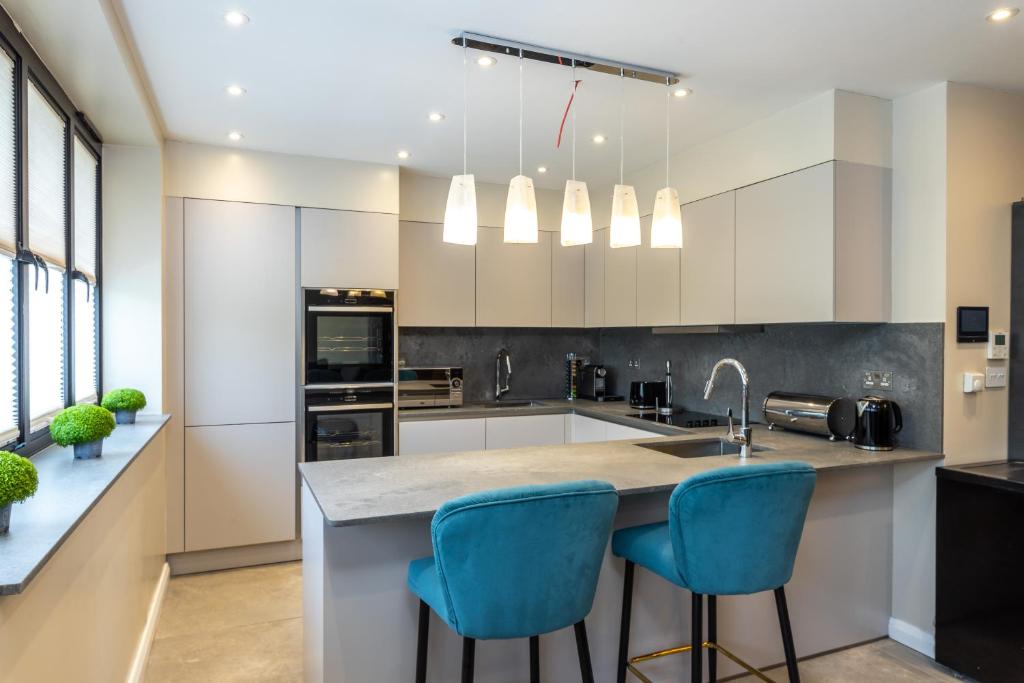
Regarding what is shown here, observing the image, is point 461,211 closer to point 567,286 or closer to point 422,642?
point 422,642

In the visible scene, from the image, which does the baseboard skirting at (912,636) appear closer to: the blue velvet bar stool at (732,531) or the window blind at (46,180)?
the blue velvet bar stool at (732,531)

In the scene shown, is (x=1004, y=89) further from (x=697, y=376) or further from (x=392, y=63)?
(x=392, y=63)

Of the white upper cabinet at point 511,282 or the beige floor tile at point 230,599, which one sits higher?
the white upper cabinet at point 511,282

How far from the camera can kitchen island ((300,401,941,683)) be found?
1937mm

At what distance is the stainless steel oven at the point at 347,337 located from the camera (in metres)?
3.92

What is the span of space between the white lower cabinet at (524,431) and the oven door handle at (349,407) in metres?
0.71

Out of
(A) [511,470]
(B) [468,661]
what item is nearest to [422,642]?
(B) [468,661]

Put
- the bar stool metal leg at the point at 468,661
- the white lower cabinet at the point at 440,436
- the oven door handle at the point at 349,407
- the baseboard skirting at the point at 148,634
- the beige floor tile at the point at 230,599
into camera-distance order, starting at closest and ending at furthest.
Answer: the bar stool metal leg at the point at 468,661
the baseboard skirting at the point at 148,634
the beige floor tile at the point at 230,599
the oven door handle at the point at 349,407
the white lower cabinet at the point at 440,436

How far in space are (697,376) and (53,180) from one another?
11.7 feet

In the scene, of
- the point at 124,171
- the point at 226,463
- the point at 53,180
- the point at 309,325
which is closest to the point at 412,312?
the point at 309,325

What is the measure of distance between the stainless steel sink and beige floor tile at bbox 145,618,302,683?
181 centimetres

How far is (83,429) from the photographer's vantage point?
6.88 feet

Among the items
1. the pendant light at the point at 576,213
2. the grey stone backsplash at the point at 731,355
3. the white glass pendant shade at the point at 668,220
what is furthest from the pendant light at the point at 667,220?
the grey stone backsplash at the point at 731,355

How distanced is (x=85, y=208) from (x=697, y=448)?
3.16m
